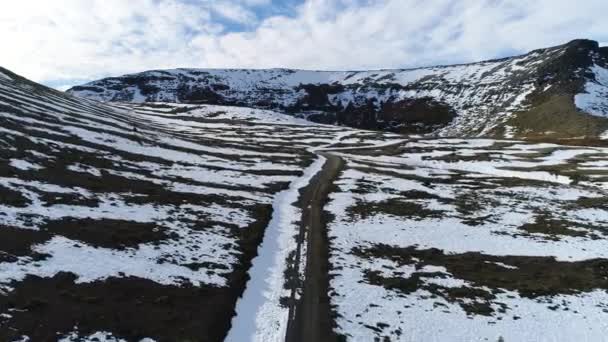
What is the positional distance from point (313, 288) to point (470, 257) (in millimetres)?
12904

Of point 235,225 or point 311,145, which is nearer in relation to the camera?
point 235,225

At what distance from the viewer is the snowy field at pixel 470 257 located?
819 inches

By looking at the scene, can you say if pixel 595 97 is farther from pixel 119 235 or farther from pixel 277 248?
pixel 119 235

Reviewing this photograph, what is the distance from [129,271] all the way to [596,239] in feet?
110

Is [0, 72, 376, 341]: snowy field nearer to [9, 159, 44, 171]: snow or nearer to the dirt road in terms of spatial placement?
[9, 159, 44, 171]: snow

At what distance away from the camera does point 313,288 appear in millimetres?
23812

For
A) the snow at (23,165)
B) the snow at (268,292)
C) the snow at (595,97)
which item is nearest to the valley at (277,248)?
the snow at (268,292)

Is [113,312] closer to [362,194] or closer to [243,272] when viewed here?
[243,272]

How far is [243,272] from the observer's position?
2528 cm

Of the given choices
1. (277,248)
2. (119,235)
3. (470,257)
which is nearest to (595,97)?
(470,257)

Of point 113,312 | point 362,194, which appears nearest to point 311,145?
point 362,194

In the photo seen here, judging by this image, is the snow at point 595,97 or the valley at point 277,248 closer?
the valley at point 277,248

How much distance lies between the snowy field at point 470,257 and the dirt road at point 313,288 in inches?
26.3

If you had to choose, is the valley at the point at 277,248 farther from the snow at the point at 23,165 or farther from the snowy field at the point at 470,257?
the snow at the point at 23,165
